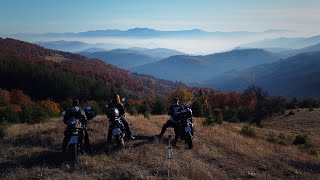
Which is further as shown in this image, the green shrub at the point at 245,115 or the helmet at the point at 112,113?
the green shrub at the point at 245,115

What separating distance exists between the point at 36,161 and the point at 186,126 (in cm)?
665

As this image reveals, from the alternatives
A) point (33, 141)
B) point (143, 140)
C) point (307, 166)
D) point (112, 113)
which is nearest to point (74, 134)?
point (112, 113)

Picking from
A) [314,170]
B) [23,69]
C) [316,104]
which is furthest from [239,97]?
[314,170]

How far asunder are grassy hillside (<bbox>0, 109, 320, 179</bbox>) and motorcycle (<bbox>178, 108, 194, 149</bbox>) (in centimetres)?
43

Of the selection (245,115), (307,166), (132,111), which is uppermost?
(132,111)

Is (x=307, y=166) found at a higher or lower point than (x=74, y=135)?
lower

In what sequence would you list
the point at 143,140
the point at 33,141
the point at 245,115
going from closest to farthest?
the point at 33,141, the point at 143,140, the point at 245,115

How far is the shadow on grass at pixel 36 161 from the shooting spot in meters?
14.3

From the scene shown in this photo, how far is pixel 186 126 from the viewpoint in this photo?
17.8m

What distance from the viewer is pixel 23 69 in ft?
399

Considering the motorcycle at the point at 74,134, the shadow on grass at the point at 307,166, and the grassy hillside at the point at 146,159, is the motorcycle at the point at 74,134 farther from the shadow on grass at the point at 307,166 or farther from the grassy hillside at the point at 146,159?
the shadow on grass at the point at 307,166

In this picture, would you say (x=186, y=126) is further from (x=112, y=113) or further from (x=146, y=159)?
(x=112, y=113)

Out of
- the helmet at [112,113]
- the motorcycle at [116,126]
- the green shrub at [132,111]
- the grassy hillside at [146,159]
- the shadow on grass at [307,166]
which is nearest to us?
the grassy hillside at [146,159]

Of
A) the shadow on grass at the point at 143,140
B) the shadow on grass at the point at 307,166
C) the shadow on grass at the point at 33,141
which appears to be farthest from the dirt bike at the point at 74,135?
the shadow on grass at the point at 307,166
